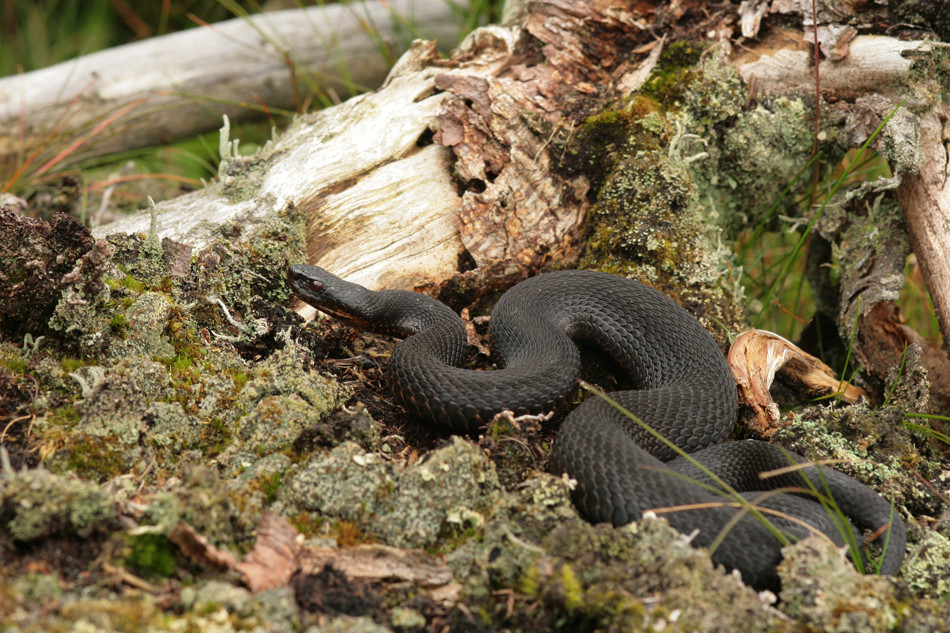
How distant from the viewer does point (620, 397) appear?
4523 mm

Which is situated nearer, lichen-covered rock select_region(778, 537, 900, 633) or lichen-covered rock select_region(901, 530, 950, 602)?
lichen-covered rock select_region(778, 537, 900, 633)

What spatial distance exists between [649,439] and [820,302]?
10.8ft

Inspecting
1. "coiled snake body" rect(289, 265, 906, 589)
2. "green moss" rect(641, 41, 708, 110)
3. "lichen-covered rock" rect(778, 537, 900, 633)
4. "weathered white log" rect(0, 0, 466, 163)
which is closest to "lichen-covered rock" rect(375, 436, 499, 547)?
"coiled snake body" rect(289, 265, 906, 589)

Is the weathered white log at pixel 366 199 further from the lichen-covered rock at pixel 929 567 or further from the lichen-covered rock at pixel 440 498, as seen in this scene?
the lichen-covered rock at pixel 929 567

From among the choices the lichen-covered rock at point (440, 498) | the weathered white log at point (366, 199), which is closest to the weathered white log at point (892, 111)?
the weathered white log at point (366, 199)

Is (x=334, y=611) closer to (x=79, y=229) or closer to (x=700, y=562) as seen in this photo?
(x=700, y=562)

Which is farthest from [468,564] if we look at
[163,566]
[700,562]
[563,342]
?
[563,342]

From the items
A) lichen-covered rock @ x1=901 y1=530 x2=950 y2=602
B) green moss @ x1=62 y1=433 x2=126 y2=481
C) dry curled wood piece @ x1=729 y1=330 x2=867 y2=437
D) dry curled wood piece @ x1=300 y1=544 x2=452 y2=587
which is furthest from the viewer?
dry curled wood piece @ x1=729 y1=330 x2=867 y2=437

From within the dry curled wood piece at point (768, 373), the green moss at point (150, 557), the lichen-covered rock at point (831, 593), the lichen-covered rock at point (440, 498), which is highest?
the green moss at point (150, 557)

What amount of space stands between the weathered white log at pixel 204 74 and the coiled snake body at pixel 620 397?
3883mm

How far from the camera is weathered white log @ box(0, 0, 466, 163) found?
823 cm

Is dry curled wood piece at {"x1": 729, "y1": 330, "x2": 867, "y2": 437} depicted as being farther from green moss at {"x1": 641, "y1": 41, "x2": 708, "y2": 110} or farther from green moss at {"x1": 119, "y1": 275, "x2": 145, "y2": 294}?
green moss at {"x1": 119, "y1": 275, "x2": 145, "y2": 294}

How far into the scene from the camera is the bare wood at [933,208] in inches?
205

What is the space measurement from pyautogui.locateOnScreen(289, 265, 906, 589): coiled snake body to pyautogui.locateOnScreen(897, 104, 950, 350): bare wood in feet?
6.06
